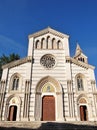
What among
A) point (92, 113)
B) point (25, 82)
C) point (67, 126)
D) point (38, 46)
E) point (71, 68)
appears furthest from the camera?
point (38, 46)

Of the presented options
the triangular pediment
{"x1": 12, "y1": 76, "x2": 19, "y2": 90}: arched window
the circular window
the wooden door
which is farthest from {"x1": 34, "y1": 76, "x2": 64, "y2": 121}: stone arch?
the triangular pediment

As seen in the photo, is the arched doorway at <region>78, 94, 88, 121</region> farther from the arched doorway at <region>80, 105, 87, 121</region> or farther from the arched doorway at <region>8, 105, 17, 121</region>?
the arched doorway at <region>8, 105, 17, 121</region>

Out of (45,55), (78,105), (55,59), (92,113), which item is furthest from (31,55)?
(92,113)

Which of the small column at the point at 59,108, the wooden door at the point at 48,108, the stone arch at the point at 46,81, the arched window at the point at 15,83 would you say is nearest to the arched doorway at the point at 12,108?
the arched window at the point at 15,83

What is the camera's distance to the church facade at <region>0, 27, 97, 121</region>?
19.6m

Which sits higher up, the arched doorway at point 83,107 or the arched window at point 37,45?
the arched window at point 37,45

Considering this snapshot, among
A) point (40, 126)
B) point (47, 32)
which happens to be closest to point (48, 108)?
point (40, 126)

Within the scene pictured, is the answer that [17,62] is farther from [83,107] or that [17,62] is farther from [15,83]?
[83,107]

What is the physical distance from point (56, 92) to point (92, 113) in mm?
5287

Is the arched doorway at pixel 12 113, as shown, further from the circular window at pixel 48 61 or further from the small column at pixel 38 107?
the circular window at pixel 48 61

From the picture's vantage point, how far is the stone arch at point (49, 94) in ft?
63.9

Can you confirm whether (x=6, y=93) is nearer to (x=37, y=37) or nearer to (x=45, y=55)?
(x=45, y=55)

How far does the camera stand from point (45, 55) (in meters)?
23.6

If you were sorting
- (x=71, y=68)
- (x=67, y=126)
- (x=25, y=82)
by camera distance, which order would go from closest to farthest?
1. (x=67, y=126)
2. (x=25, y=82)
3. (x=71, y=68)
